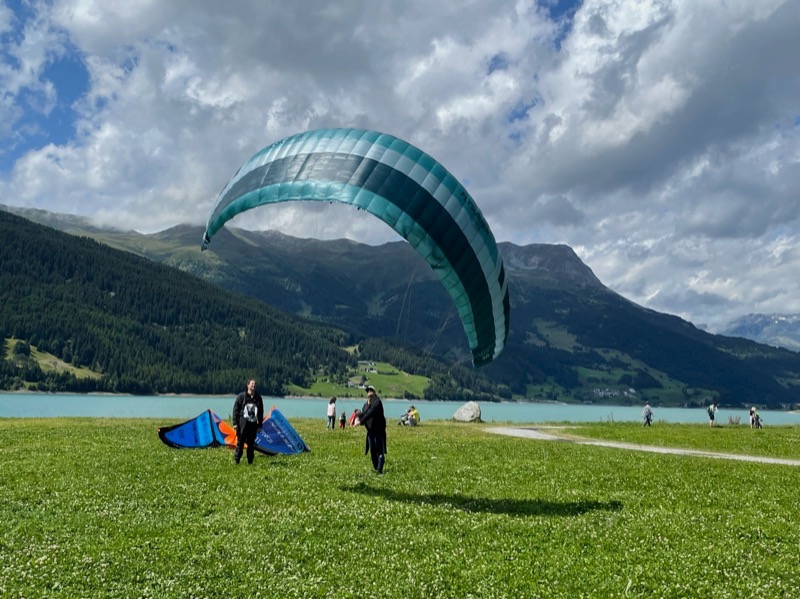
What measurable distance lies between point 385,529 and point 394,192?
9.90 metres

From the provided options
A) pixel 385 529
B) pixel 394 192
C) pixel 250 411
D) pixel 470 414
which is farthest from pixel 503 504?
pixel 470 414

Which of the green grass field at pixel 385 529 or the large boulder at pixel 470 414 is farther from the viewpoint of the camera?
the large boulder at pixel 470 414

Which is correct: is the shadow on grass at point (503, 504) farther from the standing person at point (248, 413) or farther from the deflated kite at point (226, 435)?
the deflated kite at point (226, 435)

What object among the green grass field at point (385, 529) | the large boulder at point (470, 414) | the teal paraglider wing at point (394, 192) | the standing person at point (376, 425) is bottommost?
the green grass field at point (385, 529)

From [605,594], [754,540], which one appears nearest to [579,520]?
[754,540]

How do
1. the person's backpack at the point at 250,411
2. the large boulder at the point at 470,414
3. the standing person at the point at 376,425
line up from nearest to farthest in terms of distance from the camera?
the standing person at the point at 376,425
the person's backpack at the point at 250,411
the large boulder at the point at 470,414

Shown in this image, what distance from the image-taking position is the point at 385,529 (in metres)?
12.6

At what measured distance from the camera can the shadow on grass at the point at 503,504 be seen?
14.7m

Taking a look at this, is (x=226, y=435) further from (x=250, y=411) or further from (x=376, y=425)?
(x=376, y=425)

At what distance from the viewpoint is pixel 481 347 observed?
2138cm

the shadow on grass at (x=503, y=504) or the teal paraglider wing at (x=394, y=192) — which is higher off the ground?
the teal paraglider wing at (x=394, y=192)

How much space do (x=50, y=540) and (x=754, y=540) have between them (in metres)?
14.4

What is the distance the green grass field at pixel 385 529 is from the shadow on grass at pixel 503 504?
0.06 meters

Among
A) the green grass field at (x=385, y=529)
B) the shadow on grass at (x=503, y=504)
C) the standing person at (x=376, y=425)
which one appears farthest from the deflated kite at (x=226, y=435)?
the shadow on grass at (x=503, y=504)
